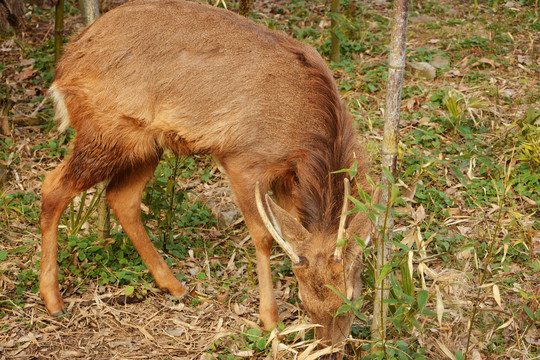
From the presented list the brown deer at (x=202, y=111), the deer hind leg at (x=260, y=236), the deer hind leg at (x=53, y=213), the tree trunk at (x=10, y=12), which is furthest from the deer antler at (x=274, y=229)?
the tree trunk at (x=10, y=12)

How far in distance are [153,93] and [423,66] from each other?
4.05 metres

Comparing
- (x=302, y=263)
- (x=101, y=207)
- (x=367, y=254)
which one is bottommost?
(x=101, y=207)

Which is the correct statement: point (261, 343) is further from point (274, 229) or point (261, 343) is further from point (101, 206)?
point (101, 206)

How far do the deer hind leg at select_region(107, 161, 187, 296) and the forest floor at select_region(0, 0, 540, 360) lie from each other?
13cm

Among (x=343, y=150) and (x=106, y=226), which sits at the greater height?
(x=343, y=150)

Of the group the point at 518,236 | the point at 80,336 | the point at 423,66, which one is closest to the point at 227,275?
the point at 80,336

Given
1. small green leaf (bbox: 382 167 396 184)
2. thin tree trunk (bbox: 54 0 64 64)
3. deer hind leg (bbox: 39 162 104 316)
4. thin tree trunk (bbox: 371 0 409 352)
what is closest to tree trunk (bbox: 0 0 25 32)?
thin tree trunk (bbox: 54 0 64 64)

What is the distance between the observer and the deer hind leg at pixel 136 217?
16.0 ft

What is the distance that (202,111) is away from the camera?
448 centimetres

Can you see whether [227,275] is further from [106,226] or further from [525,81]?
[525,81]

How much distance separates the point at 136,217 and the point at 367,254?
2390mm

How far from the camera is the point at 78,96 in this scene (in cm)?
463

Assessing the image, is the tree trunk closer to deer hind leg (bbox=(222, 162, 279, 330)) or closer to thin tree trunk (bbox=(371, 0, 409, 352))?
deer hind leg (bbox=(222, 162, 279, 330))

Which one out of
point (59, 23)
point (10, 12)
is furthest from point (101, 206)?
point (10, 12)
